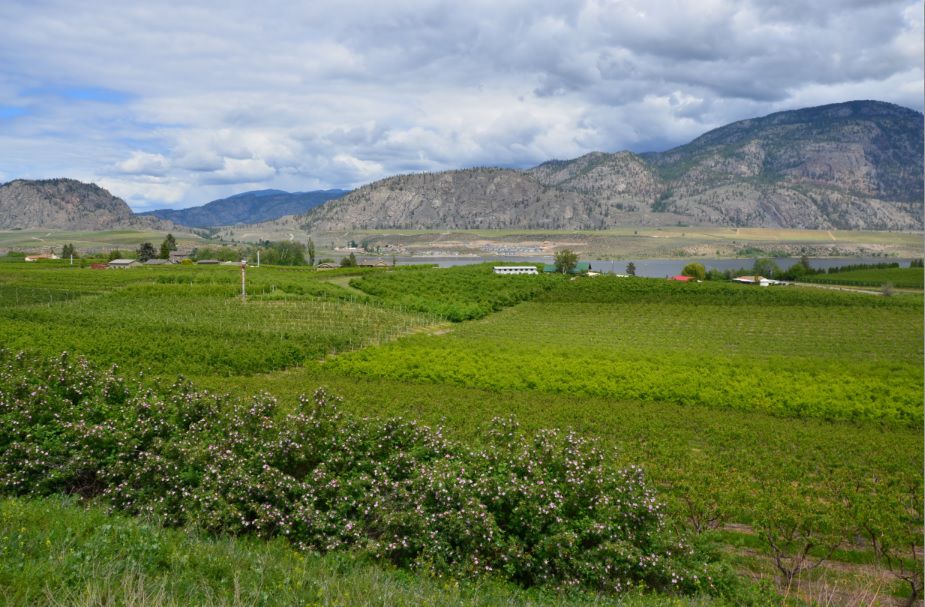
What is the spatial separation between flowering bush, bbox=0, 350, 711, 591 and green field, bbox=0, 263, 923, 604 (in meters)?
0.76

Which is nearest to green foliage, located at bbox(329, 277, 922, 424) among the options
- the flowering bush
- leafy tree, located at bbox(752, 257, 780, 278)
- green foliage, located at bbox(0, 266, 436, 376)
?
green foliage, located at bbox(0, 266, 436, 376)

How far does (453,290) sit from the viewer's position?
235 feet

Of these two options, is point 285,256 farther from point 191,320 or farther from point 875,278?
point 875,278

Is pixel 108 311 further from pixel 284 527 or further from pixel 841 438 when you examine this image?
pixel 841 438

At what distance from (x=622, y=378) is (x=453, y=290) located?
149 ft

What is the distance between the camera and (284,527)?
954 centimetres

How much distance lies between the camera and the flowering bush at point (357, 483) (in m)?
9.14

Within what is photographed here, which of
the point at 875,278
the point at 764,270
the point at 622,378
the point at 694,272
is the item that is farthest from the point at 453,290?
the point at 764,270

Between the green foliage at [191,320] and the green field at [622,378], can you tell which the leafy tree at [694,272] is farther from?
the green foliage at [191,320]

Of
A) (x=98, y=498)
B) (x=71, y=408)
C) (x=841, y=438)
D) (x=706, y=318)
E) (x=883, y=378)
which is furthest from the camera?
(x=706, y=318)

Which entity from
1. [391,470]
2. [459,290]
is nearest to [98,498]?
[391,470]

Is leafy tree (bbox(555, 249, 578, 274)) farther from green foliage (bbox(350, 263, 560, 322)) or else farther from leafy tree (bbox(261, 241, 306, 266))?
leafy tree (bbox(261, 241, 306, 266))

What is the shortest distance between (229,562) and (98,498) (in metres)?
4.40

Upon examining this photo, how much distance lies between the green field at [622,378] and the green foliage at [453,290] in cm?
58
